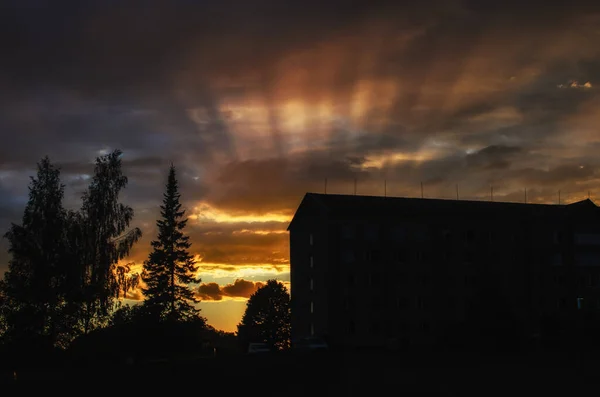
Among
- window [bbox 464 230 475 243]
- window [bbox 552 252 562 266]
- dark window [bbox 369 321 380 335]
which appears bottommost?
dark window [bbox 369 321 380 335]

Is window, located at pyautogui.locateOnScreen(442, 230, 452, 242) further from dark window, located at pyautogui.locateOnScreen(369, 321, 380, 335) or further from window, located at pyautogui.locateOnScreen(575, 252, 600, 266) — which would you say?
window, located at pyautogui.locateOnScreen(575, 252, 600, 266)

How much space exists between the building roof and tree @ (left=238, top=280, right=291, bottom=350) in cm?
3543

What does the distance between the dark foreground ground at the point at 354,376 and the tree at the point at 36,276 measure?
4493 mm

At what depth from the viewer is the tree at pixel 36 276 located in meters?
58.7

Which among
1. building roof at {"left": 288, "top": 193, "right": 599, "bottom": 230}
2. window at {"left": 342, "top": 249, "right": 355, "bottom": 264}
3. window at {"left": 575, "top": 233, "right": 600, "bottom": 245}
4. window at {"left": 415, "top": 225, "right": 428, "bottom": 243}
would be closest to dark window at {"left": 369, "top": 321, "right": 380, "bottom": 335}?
window at {"left": 342, "top": 249, "right": 355, "bottom": 264}

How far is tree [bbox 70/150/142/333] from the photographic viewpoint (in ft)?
208

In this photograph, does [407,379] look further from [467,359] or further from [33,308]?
[33,308]

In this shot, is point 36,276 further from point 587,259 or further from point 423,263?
point 587,259

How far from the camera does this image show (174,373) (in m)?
48.0

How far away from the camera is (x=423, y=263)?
92188mm

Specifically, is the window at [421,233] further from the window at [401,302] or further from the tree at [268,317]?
the tree at [268,317]

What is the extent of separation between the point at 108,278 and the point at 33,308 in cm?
807

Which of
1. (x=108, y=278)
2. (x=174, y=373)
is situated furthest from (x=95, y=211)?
(x=174, y=373)

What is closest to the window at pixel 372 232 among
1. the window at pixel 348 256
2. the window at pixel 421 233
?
the window at pixel 348 256
